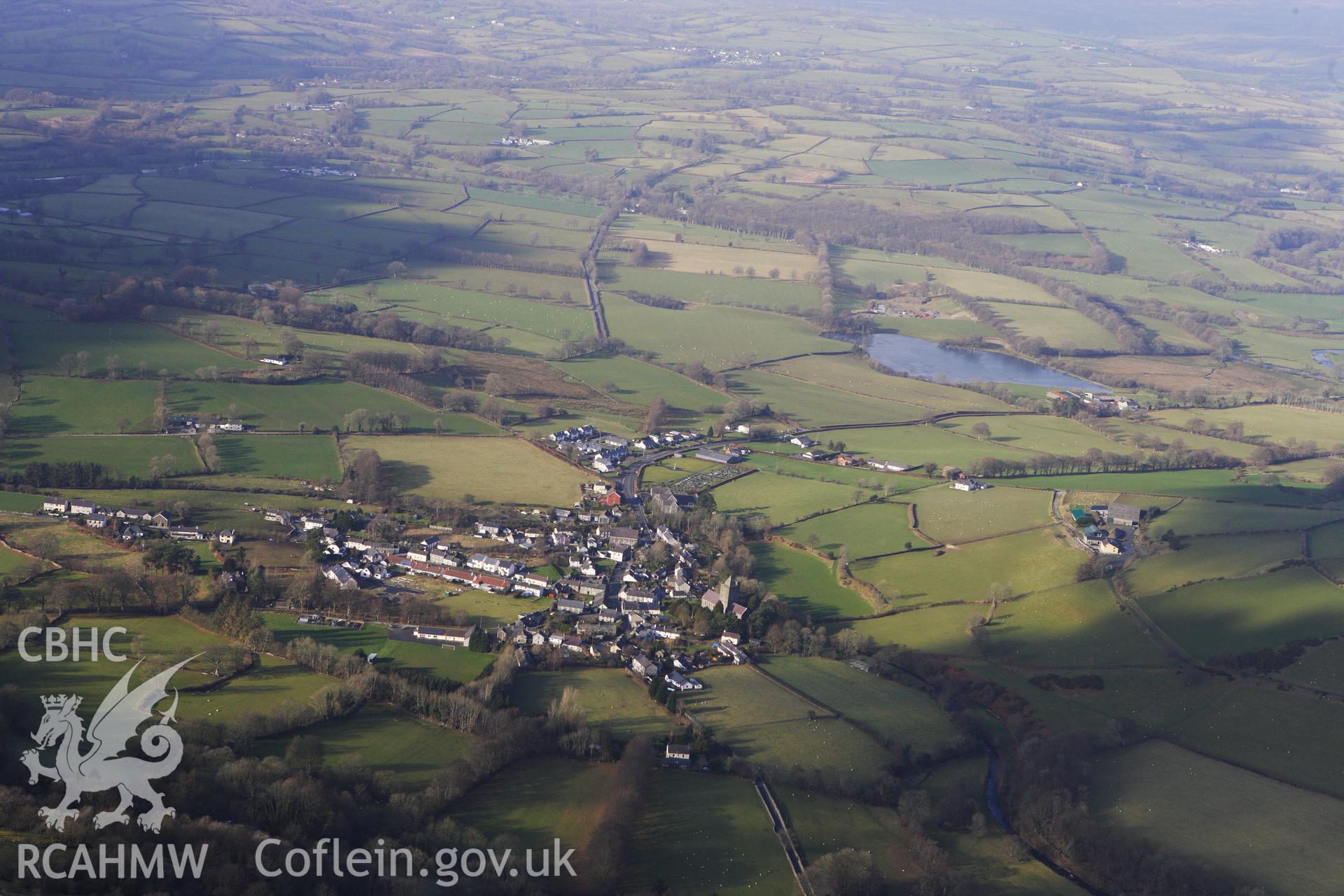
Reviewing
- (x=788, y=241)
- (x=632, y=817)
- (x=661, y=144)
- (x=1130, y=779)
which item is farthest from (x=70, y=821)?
(x=661, y=144)

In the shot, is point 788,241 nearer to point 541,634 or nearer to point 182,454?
point 182,454

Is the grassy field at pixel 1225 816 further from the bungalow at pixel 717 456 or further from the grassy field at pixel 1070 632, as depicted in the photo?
the bungalow at pixel 717 456

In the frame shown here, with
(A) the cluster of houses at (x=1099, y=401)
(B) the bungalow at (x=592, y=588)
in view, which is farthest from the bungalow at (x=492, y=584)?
(A) the cluster of houses at (x=1099, y=401)

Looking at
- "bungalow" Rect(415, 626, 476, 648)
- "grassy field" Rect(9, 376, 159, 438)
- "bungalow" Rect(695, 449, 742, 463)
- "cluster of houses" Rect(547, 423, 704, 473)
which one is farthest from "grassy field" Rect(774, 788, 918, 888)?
"grassy field" Rect(9, 376, 159, 438)

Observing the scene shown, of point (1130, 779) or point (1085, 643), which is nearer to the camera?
point (1130, 779)

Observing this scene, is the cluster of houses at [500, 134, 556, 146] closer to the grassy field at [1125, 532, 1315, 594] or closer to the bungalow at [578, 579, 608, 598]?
the bungalow at [578, 579, 608, 598]

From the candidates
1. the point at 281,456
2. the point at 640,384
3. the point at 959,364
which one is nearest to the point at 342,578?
the point at 281,456
